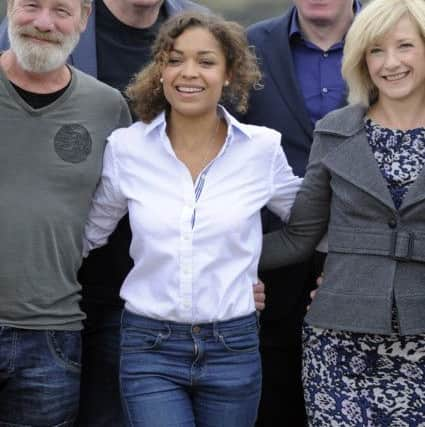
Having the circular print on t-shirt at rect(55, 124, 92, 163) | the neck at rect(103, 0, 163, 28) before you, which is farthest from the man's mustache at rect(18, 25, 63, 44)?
the neck at rect(103, 0, 163, 28)

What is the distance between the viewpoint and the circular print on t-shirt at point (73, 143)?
133 inches

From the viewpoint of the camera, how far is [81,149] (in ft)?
11.3

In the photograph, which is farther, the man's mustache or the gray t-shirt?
the man's mustache

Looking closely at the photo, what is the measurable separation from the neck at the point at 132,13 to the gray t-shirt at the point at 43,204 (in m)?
0.72

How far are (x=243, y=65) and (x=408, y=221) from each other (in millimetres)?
766

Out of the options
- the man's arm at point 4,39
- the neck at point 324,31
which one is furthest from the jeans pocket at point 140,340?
the neck at point 324,31

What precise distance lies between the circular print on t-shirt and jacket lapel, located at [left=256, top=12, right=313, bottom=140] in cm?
86

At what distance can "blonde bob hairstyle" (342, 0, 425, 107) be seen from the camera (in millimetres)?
3307

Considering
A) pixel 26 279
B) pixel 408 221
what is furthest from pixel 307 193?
pixel 26 279

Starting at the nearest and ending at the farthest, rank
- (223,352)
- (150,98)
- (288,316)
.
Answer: (223,352) → (150,98) → (288,316)

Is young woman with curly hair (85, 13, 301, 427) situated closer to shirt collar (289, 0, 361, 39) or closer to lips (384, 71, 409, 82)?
lips (384, 71, 409, 82)

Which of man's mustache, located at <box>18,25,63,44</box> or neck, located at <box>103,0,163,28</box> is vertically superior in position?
neck, located at <box>103,0,163,28</box>

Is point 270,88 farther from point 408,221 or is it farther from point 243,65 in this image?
point 408,221

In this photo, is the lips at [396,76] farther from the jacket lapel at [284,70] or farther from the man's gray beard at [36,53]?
the man's gray beard at [36,53]
